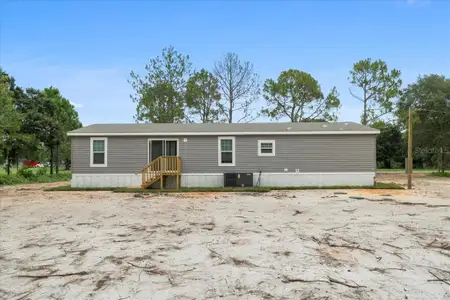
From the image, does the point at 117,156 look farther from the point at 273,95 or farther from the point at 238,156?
the point at 273,95

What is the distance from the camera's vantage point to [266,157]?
47.2 feet

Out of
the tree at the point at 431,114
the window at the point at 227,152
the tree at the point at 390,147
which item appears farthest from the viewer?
the tree at the point at 390,147

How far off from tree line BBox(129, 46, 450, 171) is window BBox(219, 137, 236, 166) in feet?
43.1

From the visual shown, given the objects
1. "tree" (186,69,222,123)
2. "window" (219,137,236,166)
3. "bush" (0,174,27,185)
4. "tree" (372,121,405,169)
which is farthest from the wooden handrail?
"tree" (372,121,405,169)

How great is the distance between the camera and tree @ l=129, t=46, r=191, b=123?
26391mm

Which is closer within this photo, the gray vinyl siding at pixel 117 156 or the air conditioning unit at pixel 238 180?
the air conditioning unit at pixel 238 180

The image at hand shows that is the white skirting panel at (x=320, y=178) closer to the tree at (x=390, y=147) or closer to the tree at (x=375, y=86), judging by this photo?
the tree at (x=375, y=86)

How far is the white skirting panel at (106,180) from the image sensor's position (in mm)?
14289

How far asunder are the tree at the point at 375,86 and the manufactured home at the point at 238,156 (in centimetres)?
1379

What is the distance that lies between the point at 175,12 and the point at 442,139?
21454 millimetres

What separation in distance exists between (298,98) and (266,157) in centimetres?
1759

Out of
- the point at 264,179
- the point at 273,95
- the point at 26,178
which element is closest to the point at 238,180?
the point at 264,179

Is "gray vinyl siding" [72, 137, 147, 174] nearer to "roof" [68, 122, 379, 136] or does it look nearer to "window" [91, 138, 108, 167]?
"window" [91, 138, 108, 167]

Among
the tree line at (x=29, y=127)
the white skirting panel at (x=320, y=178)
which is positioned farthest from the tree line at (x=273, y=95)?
the white skirting panel at (x=320, y=178)
